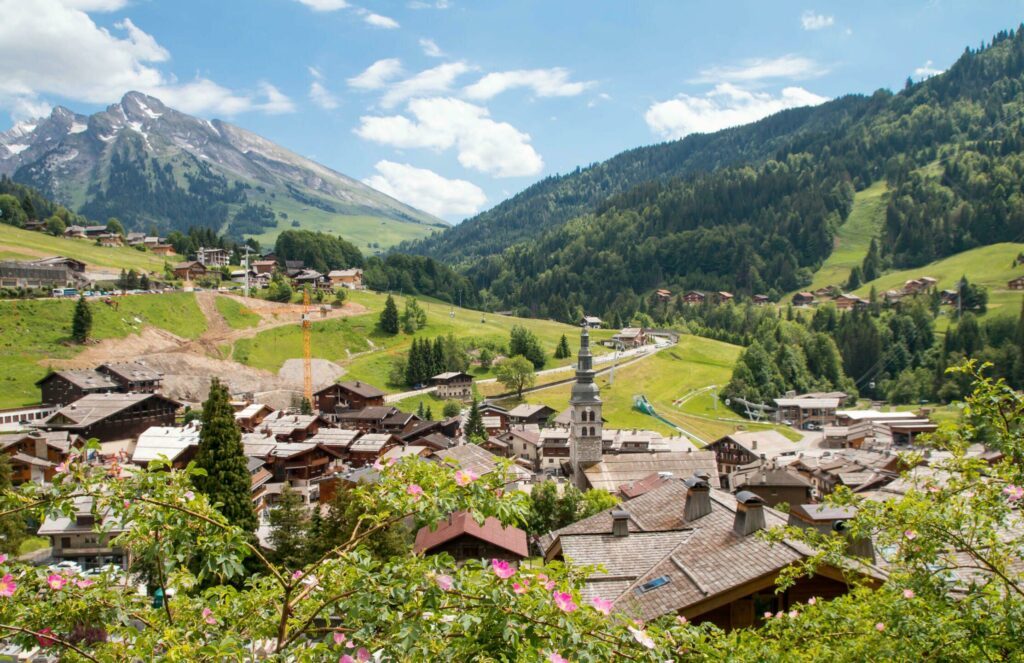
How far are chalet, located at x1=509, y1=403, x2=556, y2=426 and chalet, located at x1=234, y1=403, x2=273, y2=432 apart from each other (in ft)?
107

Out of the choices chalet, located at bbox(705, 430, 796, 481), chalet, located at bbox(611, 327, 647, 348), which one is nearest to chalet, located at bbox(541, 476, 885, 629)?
chalet, located at bbox(705, 430, 796, 481)

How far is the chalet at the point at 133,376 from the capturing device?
81062 millimetres

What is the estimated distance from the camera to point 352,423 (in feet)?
279

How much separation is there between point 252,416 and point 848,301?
159 m

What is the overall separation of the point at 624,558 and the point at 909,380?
12432 cm

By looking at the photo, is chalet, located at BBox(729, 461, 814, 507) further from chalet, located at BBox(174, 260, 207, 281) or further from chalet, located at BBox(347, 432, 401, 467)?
chalet, located at BBox(174, 260, 207, 281)

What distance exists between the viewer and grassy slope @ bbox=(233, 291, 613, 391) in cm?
10638

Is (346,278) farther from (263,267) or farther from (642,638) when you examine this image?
(642,638)

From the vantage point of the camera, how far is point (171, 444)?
198 feet

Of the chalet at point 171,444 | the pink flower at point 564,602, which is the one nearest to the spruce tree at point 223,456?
the chalet at point 171,444

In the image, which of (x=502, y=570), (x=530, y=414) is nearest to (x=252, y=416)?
(x=530, y=414)

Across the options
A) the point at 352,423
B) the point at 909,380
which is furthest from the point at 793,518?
the point at 909,380

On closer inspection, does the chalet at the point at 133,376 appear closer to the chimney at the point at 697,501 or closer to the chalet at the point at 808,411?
the chimney at the point at 697,501

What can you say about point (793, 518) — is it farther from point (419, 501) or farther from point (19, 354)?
point (19, 354)
